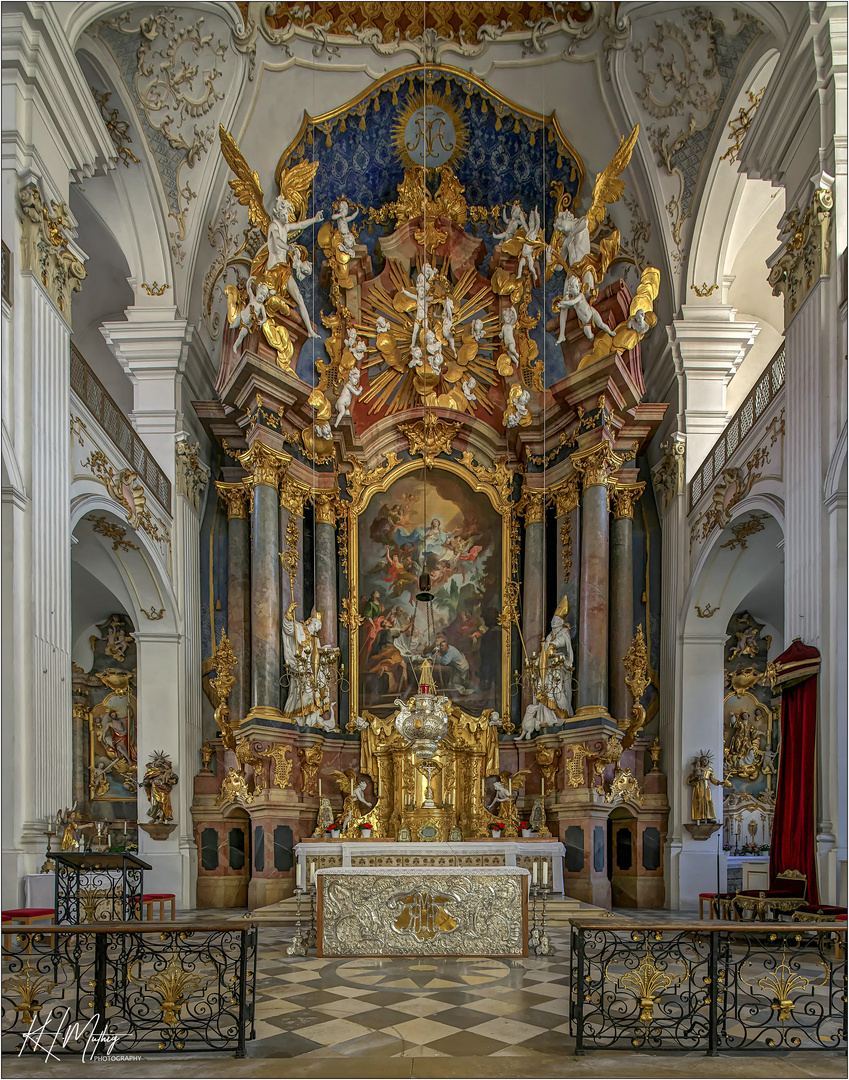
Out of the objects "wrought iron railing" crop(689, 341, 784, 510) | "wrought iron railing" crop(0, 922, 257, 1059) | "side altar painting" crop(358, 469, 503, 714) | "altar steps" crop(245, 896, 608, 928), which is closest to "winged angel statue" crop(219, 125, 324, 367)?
"side altar painting" crop(358, 469, 503, 714)

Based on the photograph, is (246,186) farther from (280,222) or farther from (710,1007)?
(710,1007)

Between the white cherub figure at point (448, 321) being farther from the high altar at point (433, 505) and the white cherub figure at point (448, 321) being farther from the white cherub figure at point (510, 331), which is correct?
the white cherub figure at point (510, 331)

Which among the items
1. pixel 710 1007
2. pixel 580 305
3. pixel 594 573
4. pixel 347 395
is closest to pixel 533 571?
pixel 594 573

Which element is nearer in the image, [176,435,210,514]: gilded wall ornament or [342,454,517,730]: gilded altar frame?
[176,435,210,514]: gilded wall ornament

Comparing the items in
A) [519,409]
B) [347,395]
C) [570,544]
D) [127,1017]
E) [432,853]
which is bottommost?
[432,853]

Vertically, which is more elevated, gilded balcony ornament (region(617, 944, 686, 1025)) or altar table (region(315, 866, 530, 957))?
gilded balcony ornament (region(617, 944, 686, 1025))

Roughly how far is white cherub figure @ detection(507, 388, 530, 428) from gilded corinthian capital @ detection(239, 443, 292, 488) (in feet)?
11.1

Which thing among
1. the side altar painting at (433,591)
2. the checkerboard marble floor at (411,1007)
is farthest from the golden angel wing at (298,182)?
the checkerboard marble floor at (411,1007)

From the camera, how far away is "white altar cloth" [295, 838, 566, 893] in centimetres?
1067

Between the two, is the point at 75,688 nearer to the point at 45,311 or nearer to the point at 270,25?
the point at 45,311

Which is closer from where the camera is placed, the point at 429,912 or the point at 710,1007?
the point at 710,1007

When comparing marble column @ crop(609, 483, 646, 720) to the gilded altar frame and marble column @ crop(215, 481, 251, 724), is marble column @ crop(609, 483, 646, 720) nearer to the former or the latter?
the gilded altar frame

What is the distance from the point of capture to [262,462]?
14.7 metres

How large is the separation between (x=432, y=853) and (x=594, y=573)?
16.6 ft
